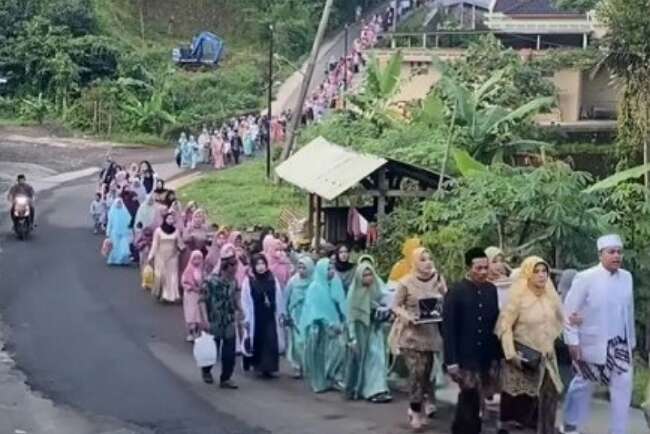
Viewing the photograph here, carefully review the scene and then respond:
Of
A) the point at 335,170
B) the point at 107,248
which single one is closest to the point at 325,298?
the point at 335,170

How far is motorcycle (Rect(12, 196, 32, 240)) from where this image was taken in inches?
1069

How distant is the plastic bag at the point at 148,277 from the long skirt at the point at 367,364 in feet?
24.5

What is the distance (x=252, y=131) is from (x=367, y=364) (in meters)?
31.9

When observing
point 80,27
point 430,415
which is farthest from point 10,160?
point 430,415

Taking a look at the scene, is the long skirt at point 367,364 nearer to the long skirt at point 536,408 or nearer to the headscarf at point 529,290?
the long skirt at point 536,408

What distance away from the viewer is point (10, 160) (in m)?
41.8

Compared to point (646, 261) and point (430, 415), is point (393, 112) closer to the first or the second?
point (646, 261)

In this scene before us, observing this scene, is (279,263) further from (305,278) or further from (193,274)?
(305,278)

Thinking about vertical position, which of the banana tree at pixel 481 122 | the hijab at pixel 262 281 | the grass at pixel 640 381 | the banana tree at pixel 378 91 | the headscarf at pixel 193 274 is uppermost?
the banana tree at pixel 378 91

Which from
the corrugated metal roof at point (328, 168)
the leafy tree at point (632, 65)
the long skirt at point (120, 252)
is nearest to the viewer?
the corrugated metal roof at point (328, 168)

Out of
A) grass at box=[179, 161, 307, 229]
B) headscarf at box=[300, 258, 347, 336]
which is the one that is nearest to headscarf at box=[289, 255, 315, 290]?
headscarf at box=[300, 258, 347, 336]

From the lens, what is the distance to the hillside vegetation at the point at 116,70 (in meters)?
50.9

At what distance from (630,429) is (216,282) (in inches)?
173

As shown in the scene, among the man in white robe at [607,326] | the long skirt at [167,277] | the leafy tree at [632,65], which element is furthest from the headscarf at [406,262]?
the leafy tree at [632,65]
